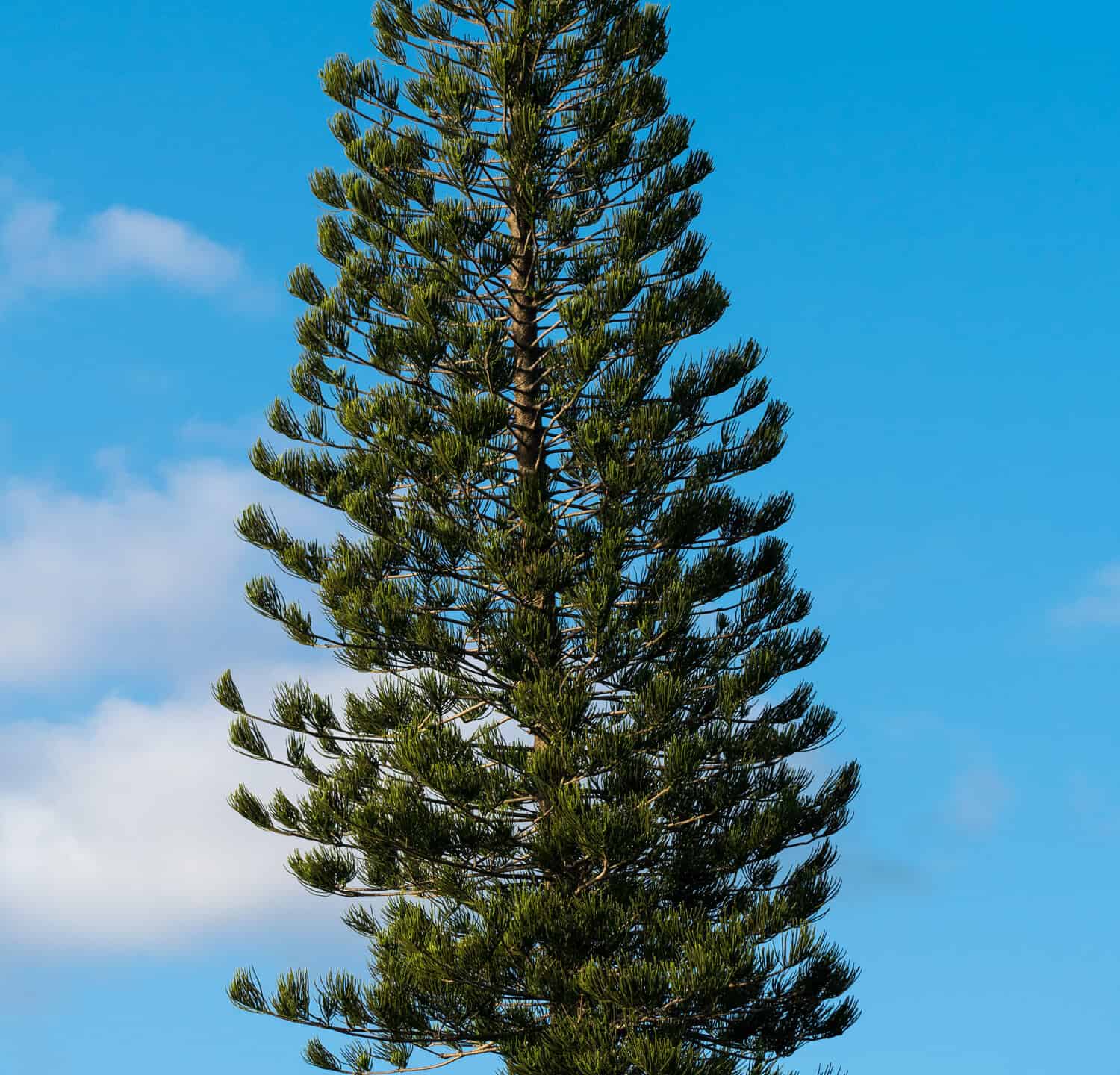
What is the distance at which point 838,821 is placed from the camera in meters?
9.26

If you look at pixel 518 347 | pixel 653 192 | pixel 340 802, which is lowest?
pixel 340 802

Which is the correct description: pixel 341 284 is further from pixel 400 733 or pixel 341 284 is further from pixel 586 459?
pixel 400 733

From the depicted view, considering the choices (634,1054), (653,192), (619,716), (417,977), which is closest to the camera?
(634,1054)

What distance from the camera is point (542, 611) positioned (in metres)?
8.63

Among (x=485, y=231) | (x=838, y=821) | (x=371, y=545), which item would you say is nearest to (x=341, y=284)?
(x=485, y=231)

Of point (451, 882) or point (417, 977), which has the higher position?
point (451, 882)

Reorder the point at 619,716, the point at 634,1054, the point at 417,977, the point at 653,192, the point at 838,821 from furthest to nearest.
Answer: the point at 653,192 → the point at 838,821 → the point at 619,716 → the point at 417,977 → the point at 634,1054

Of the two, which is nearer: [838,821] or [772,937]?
[772,937]

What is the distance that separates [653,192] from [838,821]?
447 cm

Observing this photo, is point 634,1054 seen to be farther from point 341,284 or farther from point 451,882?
point 341,284

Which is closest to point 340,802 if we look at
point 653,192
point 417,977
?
point 417,977

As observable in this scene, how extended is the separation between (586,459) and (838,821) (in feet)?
9.51

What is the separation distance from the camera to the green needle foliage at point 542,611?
8.09 m

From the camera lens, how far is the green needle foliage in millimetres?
8094
